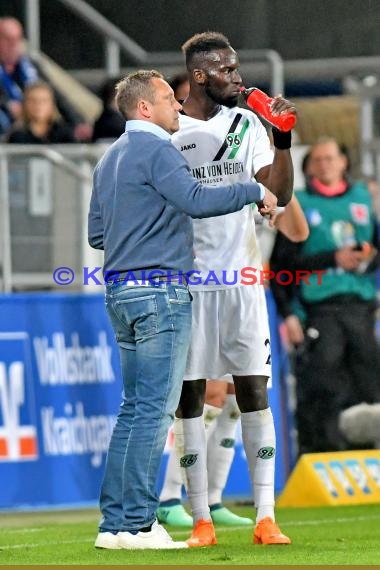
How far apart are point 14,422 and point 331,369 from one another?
8.45ft

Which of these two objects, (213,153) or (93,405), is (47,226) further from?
(213,153)

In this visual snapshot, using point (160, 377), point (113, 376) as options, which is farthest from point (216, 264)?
Answer: point (113, 376)

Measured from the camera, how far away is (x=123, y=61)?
18.7 metres

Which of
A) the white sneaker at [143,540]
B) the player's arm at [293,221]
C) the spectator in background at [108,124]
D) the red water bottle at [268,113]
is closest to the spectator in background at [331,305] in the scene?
the spectator in background at [108,124]

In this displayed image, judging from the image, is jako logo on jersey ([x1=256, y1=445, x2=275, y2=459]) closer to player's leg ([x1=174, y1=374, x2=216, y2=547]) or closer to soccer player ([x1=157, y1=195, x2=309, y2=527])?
player's leg ([x1=174, y1=374, x2=216, y2=547])

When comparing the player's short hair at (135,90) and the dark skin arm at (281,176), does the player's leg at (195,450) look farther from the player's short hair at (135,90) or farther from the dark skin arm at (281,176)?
the player's short hair at (135,90)

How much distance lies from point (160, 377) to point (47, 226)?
437cm

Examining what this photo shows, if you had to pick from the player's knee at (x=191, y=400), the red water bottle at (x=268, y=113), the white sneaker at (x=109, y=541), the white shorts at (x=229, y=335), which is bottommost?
the white sneaker at (x=109, y=541)

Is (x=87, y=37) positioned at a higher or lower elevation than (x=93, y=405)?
higher

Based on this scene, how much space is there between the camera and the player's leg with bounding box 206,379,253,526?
30.4 ft

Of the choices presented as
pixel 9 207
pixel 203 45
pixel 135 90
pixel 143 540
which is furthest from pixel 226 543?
pixel 9 207

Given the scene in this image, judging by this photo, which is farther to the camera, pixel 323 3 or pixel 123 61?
pixel 323 3

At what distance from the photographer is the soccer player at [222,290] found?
7660mm

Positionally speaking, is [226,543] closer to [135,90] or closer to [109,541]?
[109,541]
